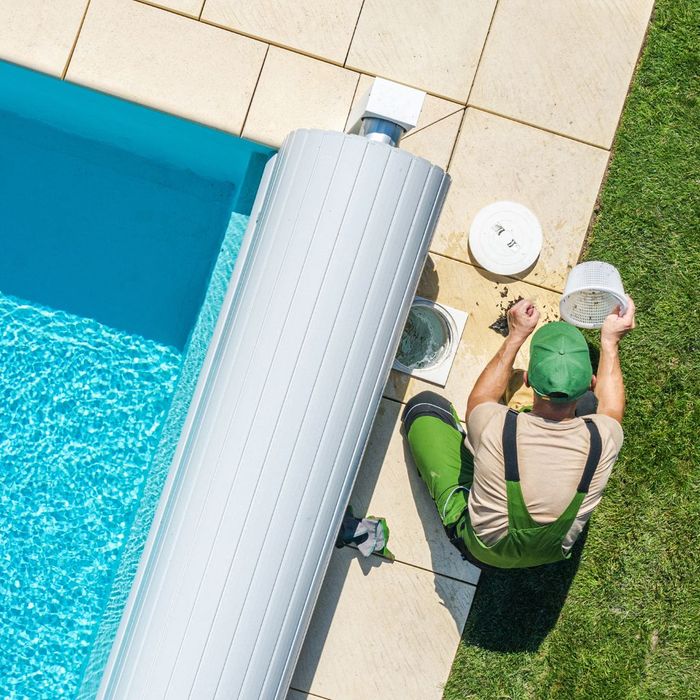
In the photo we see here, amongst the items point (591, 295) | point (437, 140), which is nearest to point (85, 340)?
point (437, 140)

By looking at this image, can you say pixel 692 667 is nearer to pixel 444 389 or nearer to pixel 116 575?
pixel 444 389

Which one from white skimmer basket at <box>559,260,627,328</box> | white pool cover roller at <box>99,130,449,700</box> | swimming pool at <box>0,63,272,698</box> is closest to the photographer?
white pool cover roller at <box>99,130,449,700</box>

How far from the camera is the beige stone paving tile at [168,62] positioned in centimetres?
417

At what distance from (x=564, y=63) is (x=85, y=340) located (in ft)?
10.5

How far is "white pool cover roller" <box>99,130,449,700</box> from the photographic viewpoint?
136 inches

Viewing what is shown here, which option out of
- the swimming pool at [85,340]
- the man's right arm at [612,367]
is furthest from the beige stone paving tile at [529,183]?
the swimming pool at [85,340]

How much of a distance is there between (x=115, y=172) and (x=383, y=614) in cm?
302

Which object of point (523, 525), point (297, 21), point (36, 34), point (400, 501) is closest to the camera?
point (523, 525)

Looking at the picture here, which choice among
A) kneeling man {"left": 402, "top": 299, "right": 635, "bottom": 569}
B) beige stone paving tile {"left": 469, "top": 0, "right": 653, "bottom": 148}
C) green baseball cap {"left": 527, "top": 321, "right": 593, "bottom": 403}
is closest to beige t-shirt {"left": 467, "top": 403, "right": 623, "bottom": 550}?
kneeling man {"left": 402, "top": 299, "right": 635, "bottom": 569}

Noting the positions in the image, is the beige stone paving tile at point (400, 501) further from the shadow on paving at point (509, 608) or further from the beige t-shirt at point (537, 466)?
the beige t-shirt at point (537, 466)

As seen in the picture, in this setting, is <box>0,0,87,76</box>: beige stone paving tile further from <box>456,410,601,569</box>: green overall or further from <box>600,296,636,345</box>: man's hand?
<box>600,296,636,345</box>: man's hand

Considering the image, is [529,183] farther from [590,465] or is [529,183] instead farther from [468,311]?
[590,465]

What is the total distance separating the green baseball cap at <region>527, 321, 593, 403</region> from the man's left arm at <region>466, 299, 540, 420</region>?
0.40 metres

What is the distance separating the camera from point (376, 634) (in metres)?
4.36
